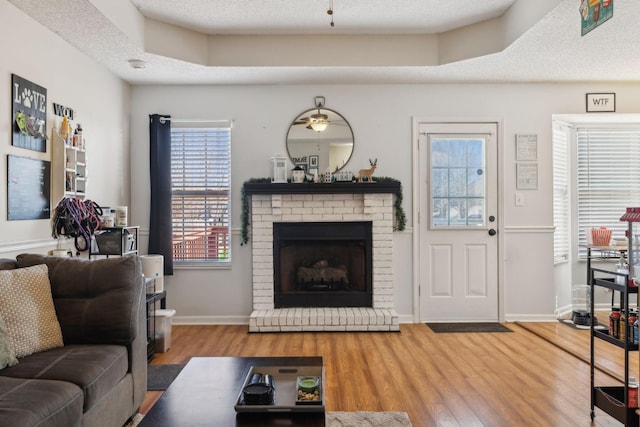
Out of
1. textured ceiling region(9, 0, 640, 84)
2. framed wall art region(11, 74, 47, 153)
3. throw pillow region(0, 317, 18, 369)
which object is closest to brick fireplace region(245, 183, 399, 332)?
textured ceiling region(9, 0, 640, 84)

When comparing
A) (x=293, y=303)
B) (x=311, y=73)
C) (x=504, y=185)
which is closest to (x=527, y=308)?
(x=504, y=185)

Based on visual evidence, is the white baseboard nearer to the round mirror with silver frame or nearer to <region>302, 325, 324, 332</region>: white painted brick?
<region>302, 325, 324, 332</region>: white painted brick

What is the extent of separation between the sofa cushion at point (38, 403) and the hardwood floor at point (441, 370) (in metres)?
0.99

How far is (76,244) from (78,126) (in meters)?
0.98

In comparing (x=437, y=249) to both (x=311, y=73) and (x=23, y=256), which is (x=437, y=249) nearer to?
(x=311, y=73)

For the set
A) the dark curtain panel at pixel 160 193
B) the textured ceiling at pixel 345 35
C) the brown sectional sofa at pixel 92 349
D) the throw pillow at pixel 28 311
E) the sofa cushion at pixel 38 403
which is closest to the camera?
the sofa cushion at pixel 38 403

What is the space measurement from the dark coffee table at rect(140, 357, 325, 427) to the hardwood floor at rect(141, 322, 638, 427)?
31.4 inches

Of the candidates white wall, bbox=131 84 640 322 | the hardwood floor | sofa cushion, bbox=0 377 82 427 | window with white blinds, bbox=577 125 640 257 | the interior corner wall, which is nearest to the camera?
sofa cushion, bbox=0 377 82 427

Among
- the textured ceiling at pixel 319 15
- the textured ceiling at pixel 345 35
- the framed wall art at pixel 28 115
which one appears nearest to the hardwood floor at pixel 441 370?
the framed wall art at pixel 28 115

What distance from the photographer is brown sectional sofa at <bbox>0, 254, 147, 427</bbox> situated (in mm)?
1882

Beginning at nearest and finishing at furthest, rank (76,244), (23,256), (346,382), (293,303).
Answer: (23,256) → (346,382) → (76,244) → (293,303)

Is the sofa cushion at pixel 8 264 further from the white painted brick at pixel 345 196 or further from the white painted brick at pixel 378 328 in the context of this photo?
A: the white painted brick at pixel 378 328

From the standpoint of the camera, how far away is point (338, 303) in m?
4.61

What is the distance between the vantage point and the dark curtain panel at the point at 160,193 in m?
4.58
